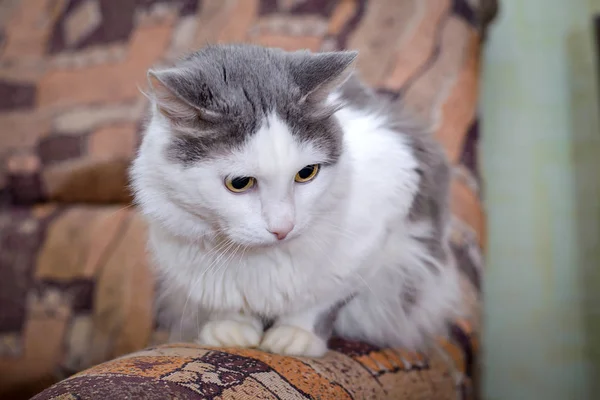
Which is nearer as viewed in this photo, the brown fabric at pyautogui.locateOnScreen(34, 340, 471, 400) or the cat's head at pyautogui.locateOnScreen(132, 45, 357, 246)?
the brown fabric at pyautogui.locateOnScreen(34, 340, 471, 400)

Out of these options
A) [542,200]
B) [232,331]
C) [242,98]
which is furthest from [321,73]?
[542,200]

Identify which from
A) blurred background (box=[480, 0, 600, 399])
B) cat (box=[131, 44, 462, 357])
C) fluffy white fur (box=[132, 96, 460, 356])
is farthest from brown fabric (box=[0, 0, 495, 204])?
fluffy white fur (box=[132, 96, 460, 356])

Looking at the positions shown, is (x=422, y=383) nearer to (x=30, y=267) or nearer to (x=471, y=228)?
(x=471, y=228)

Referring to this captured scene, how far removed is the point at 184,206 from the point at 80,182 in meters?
1.13

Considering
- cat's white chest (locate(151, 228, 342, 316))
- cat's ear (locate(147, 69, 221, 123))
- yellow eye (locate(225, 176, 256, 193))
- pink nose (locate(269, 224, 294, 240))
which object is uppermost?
cat's ear (locate(147, 69, 221, 123))

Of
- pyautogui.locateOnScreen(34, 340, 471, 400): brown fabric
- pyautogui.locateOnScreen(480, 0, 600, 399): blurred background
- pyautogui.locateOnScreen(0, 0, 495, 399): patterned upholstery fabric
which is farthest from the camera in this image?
pyautogui.locateOnScreen(480, 0, 600, 399): blurred background

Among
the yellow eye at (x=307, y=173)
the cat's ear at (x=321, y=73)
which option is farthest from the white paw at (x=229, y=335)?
the cat's ear at (x=321, y=73)

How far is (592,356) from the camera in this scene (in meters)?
1.69

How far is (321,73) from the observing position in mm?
856

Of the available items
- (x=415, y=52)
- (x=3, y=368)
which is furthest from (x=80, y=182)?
(x=415, y=52)

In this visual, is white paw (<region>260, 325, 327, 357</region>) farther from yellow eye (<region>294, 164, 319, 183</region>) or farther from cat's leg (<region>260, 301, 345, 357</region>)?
yellow eye (<region>294, 164, 319, 183</region>)

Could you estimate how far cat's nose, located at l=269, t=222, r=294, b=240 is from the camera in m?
0.82

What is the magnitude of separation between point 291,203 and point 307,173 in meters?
0.06

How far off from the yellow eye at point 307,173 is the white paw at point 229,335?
0.30m
